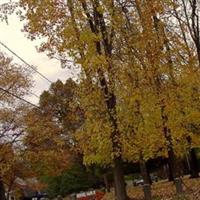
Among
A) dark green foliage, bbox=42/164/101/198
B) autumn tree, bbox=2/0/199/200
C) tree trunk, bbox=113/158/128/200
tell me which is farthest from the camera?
dark green foliage, bbox=42/164/101/198

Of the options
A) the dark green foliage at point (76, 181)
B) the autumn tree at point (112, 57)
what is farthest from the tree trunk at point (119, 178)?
the dark green foliage at point (76, 181)

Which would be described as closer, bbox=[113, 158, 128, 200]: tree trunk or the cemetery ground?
the cemetery ground

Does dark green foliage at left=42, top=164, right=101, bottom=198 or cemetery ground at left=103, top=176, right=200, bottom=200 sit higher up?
dark green foliage at left=42, top=164, right=101, bottom=198

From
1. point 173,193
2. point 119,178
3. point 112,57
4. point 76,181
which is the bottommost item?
point 173,193

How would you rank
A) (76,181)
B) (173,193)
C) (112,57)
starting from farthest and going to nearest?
(76,181) → (173,193) → (112,57)

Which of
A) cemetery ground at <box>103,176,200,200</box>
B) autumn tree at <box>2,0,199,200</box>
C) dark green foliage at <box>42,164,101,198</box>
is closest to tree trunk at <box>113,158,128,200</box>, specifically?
autumn tree at <box>2,0,199,200</box>

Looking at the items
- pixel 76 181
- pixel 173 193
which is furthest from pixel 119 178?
pixel 76 181

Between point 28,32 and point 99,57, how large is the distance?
288 cm

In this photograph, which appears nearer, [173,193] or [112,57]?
[112,57]

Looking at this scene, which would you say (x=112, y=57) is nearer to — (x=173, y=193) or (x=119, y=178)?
(x=119, y=178)

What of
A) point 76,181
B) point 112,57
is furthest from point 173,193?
point 76,181

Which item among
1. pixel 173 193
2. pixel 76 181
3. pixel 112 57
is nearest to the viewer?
pixel 112 57

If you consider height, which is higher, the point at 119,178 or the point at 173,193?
the point at 119,178

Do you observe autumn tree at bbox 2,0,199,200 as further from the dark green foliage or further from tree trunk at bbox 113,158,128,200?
the dark green foliage
